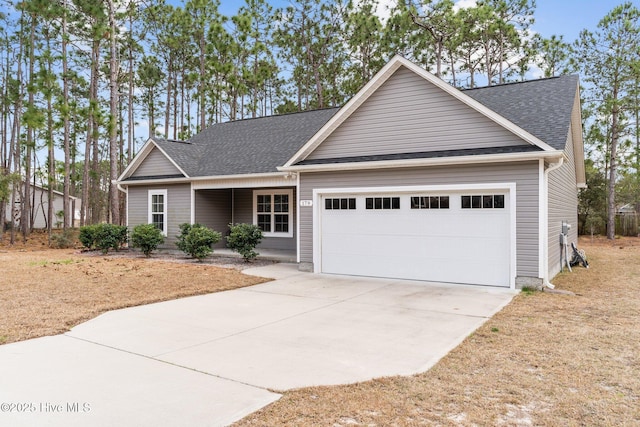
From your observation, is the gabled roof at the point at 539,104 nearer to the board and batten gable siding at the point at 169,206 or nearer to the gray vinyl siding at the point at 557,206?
the gray vinyl siding at the point at 557,206

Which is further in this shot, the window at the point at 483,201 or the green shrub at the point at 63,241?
the green shrub at the point at 63,241

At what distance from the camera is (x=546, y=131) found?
9.28m

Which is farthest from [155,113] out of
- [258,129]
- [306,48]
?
[258,129]

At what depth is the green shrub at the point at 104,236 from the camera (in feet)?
53.3

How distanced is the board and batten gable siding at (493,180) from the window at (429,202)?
34 cm

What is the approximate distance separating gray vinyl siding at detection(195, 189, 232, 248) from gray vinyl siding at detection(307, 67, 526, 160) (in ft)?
20.6

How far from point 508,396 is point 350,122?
27.3 feet

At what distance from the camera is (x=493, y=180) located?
9078mm

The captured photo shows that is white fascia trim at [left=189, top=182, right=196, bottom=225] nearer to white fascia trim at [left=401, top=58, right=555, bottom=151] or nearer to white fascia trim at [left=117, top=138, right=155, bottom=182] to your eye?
white fascia trim at [left=117, top=138, right=155, bottom=182]

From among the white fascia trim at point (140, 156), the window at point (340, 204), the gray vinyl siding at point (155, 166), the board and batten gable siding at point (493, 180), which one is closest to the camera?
the board and batten gable siding at point (493, 180)

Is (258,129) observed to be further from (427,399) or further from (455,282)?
(427,399)

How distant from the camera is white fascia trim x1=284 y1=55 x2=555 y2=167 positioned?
881 cm

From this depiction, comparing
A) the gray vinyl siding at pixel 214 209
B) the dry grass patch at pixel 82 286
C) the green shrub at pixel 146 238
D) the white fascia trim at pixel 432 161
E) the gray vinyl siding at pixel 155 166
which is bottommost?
the dry grass patch at pixel 82 286

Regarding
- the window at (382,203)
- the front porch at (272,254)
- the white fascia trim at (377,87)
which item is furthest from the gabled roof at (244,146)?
the window at (382,203)
